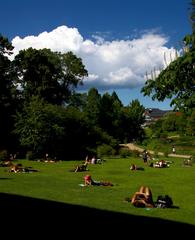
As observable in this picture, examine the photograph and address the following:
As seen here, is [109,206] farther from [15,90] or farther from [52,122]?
[15,90]

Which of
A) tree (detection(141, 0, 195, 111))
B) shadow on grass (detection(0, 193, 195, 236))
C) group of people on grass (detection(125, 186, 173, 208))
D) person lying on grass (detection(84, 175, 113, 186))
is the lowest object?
shadow on grass (detection(0, 193, 195, 236))

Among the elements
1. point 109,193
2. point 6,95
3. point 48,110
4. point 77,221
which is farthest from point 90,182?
point 6,95

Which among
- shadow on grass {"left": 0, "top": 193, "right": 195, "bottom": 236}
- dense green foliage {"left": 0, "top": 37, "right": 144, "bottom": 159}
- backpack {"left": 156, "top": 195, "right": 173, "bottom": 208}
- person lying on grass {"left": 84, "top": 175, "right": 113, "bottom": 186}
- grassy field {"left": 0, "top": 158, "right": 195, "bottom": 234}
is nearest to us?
shadow on grass {"left": 0, "top": 193, "right": 195, "bottom": 236}

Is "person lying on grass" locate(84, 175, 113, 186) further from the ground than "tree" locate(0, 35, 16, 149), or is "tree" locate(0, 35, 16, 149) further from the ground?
"tree" locate(0, 35, 16, 149)

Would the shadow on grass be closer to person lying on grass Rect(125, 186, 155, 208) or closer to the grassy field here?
the grassy field

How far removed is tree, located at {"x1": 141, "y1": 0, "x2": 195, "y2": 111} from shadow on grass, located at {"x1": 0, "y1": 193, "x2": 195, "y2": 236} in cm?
599

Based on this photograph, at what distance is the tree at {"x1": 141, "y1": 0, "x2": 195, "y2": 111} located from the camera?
1109 centimetres

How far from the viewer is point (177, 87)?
11414 mm

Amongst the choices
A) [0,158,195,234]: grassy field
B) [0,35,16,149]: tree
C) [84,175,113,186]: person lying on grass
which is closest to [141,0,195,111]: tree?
[0,158,195,234]: grassy field

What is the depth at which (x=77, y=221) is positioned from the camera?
17375 mm

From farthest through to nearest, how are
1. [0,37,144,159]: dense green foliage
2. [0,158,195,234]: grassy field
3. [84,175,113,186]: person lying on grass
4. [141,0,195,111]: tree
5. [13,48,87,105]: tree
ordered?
1. [13,48,87,105]: tree
2. [0,37,144,159]: dense green foliage
3. [84,175,113,186]: person lying on grass
4. [0,158,195,234]: grassy field
5. [141,0,195,111]: tree

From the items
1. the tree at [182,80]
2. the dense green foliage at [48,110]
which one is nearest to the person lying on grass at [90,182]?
the tree at [182,80]

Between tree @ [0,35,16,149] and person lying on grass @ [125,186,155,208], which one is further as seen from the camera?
tree @ [0,35,16,149]

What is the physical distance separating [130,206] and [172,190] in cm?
814
